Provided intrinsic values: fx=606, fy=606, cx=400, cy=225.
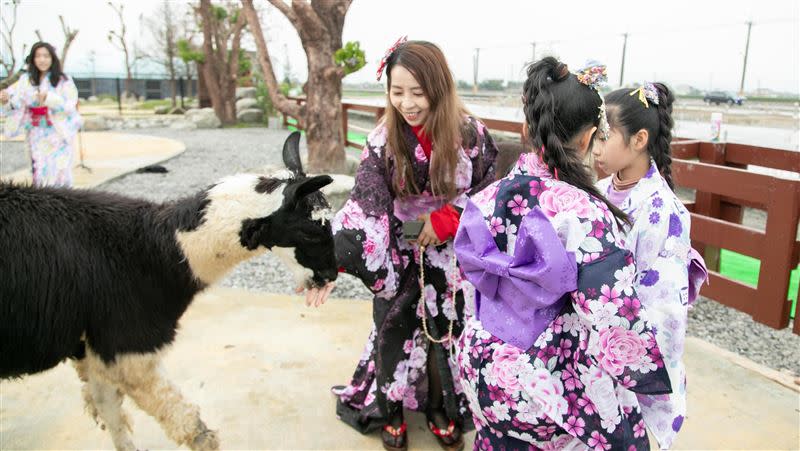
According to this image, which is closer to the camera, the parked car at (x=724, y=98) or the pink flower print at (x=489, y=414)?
the pink flower print at (x=489, y=414)

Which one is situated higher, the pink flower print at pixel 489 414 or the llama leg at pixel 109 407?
the pink flower print at pixel 489 414

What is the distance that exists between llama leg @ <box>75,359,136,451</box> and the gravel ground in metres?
1.56

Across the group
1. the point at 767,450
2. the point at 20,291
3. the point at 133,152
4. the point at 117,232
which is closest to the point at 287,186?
the point at 117,232

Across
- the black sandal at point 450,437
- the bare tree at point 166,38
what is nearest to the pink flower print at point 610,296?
the black sandal at point 450,437

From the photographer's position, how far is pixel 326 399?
309cm

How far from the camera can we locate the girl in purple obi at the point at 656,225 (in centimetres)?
184

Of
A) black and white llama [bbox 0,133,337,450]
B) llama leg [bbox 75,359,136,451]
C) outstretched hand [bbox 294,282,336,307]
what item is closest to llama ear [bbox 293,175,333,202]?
black and white llama [bbox 0,133,337,450]

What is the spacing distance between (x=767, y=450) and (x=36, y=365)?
9.92 feet

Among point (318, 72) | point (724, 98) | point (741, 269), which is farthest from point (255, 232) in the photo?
point (724, 98)

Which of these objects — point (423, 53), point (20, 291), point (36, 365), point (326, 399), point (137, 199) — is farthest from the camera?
point (326, 399)

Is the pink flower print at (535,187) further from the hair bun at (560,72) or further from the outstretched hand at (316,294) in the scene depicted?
the outstretched hand at (316,294)

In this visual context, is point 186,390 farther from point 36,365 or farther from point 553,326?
point 553,326

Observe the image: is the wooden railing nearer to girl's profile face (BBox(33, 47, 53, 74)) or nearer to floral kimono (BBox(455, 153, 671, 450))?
floral kimono (BBox(455, 153, 671, 450))

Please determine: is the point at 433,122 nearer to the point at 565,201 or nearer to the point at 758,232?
the point at 565,201
